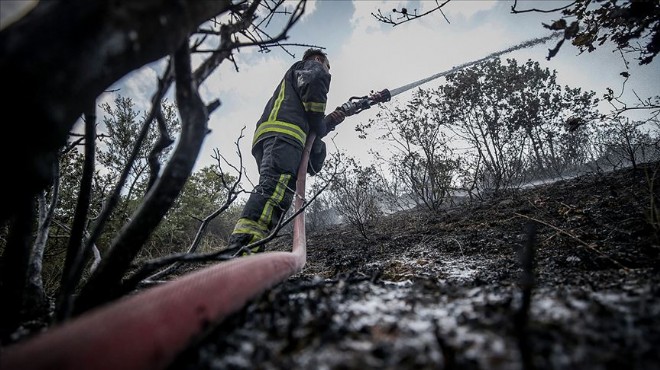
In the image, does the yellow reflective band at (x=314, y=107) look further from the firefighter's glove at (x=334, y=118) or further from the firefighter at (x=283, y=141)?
the firefighter's glove at (x=334, y=118)

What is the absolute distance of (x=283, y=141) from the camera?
2.90m

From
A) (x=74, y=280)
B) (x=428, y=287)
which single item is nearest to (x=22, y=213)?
(x=74, y=280)

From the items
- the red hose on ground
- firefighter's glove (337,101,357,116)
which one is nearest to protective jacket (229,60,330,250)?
firefighter's glove (337,101,357,116)

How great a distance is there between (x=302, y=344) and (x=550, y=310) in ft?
2.00

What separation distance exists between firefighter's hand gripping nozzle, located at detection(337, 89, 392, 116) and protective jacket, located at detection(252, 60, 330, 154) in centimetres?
87

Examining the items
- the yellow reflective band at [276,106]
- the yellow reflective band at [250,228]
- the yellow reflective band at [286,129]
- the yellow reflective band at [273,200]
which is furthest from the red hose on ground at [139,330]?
the yellow reflective band at [276,106]

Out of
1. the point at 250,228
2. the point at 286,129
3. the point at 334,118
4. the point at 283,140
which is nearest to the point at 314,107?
the point at 286,129

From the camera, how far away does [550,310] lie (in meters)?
0.71

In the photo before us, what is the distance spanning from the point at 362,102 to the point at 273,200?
7.58 feet

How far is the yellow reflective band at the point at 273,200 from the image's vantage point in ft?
8.25

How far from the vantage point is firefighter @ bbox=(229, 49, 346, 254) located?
252 centimetres

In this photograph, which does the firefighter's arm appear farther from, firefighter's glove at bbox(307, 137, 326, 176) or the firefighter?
firefighter's glove at bbox(307, 137, 326, 176)

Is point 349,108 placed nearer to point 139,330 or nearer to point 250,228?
point 250,228

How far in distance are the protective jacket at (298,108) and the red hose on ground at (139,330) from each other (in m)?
2.26
